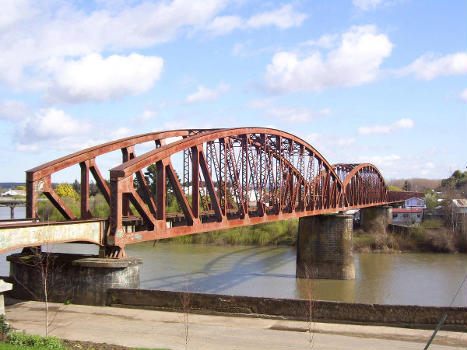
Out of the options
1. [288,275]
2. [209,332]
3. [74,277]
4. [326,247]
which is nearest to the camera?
[209,332]

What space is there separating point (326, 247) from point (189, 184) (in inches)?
761

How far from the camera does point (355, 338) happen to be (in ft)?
45.6

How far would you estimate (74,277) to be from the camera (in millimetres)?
17891

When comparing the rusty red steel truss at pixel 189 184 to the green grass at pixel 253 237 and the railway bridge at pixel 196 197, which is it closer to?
the railway bridge at pixel 196 197

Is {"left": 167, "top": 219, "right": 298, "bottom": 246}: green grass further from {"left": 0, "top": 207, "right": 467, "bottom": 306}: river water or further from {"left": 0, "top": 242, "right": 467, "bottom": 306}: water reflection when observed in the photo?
{"left": 0, "top": 242, "right": 467, "bottom": 306}: water reflection

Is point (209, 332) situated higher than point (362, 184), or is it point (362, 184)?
point (362, 184)

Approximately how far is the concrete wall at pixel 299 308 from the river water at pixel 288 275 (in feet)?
29.1

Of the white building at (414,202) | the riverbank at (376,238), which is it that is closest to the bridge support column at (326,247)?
the riverbank at (376,238)

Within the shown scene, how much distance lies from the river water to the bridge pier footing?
10.3 m

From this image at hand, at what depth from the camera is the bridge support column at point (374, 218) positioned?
6894 centimetres

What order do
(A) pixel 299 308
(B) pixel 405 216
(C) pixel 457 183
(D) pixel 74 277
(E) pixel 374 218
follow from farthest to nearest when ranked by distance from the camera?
(C) pixel 457 183 < (B) pixel 405 216 < (E) pixel 374 218 < (D) pixel 74 277 < (A) pixel 299 308

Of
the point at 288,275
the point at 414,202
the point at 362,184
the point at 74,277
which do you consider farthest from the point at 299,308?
the point at 414,202

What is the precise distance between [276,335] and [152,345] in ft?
10.9

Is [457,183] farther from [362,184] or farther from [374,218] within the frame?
[362,184]
